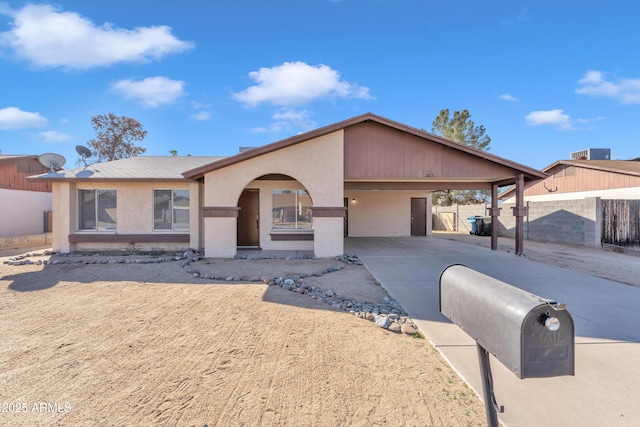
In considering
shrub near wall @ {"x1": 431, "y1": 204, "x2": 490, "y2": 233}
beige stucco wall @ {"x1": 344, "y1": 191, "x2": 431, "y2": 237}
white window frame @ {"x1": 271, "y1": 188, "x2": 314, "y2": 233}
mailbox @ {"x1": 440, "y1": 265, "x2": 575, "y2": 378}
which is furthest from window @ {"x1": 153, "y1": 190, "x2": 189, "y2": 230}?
shrub near wall @ {"x1": 431, "y1": 204, "x2": 490, "y2": 233}

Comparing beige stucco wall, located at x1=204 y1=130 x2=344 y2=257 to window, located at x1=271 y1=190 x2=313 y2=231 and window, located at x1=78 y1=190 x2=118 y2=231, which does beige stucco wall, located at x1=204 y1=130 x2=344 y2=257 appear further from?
window, located at x1=78 y1=190 x2=118 y2=231

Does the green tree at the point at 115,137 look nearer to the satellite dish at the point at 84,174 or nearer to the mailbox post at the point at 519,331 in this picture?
the satellite dish at the point at 84,174

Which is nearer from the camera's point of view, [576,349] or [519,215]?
[576,349]

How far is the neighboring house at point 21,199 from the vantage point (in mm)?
16047

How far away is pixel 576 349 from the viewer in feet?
12.3

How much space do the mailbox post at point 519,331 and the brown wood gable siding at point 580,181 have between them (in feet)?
64.1

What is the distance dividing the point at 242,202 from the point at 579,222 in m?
15.1

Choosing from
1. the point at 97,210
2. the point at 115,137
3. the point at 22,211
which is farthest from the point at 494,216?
the point at 115,137

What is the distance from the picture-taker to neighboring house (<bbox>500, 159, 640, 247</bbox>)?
13.1 meters

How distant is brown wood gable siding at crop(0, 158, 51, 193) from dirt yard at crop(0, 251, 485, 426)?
613 inches

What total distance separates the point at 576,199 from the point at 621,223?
3.48 metres

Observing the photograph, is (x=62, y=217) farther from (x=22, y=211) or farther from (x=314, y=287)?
(x=314, y=287)

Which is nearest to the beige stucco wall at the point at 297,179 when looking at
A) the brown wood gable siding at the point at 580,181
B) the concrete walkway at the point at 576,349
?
the concrete walkway at the point at 576,349

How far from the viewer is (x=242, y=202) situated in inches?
487
